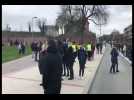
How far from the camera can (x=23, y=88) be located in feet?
41.4

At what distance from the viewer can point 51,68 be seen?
827 centimetres

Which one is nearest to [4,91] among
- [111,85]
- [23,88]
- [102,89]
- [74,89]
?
[23,88]

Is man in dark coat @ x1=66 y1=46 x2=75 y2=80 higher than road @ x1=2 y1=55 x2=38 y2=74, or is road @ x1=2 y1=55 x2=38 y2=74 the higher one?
man in dark coat @ x1=66 y1=46 x2=75 y2=80

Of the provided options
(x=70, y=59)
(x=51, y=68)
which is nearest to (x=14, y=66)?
(x=70, y=59)

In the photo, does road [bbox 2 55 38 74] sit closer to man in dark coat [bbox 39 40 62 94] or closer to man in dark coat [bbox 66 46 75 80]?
man in dark coat [bbox 66 46 75 80]

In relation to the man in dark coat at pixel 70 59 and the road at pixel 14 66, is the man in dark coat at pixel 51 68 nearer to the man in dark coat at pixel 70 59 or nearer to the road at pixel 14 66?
the man in dark coat at pixel 70 59

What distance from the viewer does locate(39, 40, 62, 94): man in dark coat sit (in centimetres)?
823

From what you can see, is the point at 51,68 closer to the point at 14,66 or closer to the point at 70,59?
the point at 70,59

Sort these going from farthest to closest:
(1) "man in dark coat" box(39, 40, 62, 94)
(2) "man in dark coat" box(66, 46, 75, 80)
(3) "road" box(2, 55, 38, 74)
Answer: (3) "road" box(2, 55, 38, 74) → (2) "man in dark coat" box(66, 46, 75, 80) → (1) "man in dark coat" box(39, 40, 62, 94)

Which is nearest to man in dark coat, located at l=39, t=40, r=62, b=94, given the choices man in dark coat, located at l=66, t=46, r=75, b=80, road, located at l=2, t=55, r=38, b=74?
man in dark coat, located at l=66, t=46, r=75, b=80

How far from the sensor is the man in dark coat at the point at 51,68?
823 cm
